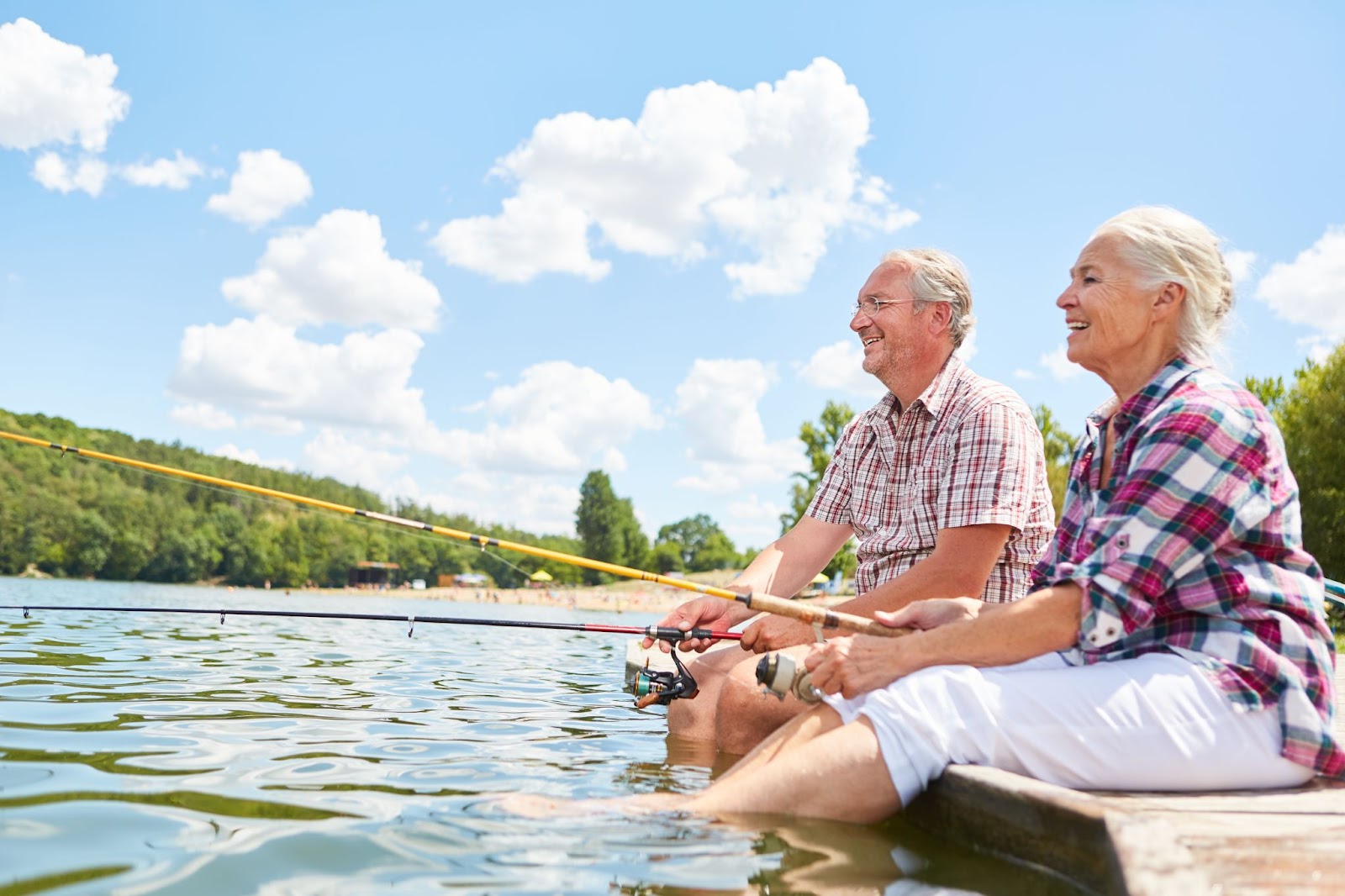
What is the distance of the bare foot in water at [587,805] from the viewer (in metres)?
2.89

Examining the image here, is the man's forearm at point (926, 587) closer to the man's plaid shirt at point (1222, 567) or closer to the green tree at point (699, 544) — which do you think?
the man's plaid shirt at point (1222, 567)

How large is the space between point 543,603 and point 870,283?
9126 centimetres

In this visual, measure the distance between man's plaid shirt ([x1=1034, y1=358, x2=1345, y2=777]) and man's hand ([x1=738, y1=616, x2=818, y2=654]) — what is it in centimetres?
140

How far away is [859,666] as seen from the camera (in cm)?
283

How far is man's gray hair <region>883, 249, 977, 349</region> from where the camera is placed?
439 cm

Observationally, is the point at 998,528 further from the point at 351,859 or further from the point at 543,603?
the point at 543,603

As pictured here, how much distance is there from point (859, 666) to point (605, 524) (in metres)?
115

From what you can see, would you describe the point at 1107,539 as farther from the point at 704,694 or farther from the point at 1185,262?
A: the point at 704,694

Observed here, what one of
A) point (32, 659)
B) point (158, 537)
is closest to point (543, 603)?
point (158, 537)

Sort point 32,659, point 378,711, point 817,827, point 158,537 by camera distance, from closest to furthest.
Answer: point 817,827, point 378,711, point 32,659, point 158,537

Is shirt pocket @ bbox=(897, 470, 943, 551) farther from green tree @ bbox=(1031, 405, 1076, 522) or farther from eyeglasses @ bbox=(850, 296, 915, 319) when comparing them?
green tree @ bbox=(1031, 405, 1076, 522)

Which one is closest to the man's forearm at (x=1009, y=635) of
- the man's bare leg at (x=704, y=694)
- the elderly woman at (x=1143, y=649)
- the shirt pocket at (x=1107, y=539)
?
the elderly woman at (x=1143, y=649)

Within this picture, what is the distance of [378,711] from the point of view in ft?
18.3

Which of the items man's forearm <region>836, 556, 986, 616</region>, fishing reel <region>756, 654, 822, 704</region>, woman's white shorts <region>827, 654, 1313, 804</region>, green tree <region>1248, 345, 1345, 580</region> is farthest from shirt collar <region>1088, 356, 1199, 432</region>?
green tree <region>1248, 345, 1345, 580</region>
